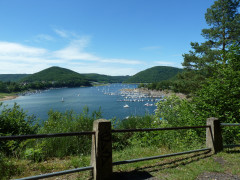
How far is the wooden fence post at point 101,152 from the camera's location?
345 centimetres

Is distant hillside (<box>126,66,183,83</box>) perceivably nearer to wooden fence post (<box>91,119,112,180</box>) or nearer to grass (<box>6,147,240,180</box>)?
grass (<box>6,147,240,180</box>)

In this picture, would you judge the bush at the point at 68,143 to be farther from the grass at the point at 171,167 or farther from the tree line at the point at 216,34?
the tree line at the point at 216,34

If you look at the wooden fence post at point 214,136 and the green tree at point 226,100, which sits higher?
the green tree at point 226,100

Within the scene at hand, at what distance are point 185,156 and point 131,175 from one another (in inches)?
85.7

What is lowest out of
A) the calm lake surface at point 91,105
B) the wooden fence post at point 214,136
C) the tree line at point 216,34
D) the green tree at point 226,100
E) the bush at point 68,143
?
the calm lake surface at point 91,105

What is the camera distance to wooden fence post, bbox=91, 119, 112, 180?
11.3ft

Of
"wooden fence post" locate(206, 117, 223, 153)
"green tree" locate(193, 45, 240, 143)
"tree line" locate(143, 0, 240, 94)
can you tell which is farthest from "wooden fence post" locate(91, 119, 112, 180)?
"tree line" locate(143, 0, 240, 94)

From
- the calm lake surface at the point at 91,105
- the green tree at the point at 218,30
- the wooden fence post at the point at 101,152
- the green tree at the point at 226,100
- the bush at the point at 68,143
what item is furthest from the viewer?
the calm lake surface at the point at 91,105

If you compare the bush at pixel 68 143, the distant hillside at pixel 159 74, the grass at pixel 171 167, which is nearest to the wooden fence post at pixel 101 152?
the grass at pixel 171 167

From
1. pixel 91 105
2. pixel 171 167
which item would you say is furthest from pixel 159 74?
pixel 171 167

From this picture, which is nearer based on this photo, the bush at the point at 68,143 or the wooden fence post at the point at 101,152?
the wooden fence post at the point at 101,152

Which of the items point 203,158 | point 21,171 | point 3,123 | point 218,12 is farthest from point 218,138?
point 218,12

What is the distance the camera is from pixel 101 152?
3.48 m

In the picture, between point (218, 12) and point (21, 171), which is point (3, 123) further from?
point (218, 12)
